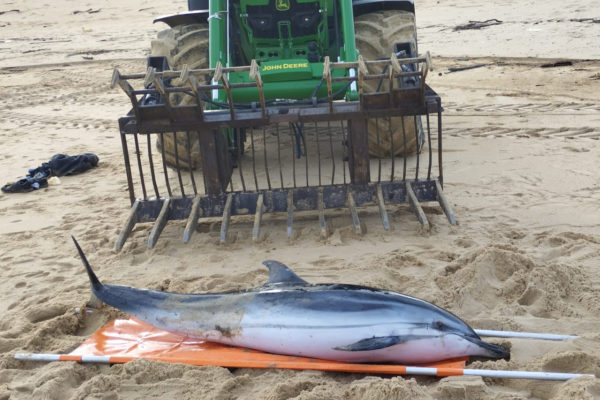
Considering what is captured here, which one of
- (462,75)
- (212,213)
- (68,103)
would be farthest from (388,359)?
(68,103)

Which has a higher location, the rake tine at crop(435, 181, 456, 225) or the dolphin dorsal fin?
the dolphin dorsal fin

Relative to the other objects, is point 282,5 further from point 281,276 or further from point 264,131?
point 281,276

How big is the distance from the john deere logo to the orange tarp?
3624 mm

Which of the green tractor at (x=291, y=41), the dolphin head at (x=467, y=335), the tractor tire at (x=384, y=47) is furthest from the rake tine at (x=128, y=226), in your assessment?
the dolphin head at (x=467, y=335)

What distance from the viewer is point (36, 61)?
63.1 feet

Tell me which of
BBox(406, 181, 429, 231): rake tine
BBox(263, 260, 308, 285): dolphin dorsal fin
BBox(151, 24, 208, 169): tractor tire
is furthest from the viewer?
BBox(151, 24, 208, 169): tractor tire

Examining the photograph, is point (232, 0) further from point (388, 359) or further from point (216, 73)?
point (388, 359)

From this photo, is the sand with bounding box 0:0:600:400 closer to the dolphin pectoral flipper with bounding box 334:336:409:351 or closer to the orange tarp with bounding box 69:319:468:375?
the orange tarp with bounding box 69:319:468:375

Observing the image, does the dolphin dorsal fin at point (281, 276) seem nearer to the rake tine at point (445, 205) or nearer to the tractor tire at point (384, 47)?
the rake tine at point (445, 205)

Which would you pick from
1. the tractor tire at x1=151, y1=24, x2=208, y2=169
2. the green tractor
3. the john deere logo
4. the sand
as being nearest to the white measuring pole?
the sand

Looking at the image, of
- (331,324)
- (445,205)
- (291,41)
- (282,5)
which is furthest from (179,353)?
(282,5)

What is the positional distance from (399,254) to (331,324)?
1.60 metres

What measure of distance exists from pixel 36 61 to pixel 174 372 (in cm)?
1767

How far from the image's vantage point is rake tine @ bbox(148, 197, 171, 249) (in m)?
5.25
